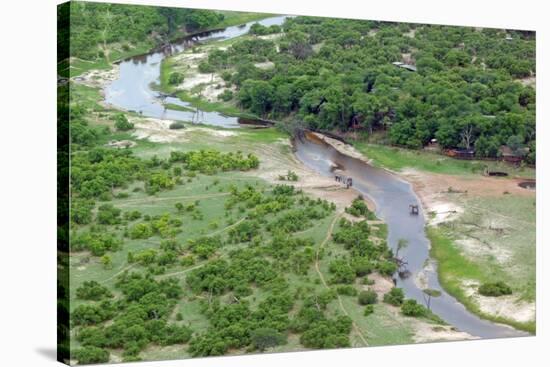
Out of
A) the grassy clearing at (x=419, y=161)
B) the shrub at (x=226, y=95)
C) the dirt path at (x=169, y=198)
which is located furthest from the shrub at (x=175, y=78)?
the grassy clearing at (x=419, y=161)

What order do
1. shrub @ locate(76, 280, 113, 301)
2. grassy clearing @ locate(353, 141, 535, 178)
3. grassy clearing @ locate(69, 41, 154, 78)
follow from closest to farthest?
shrub @ locate(76, 280, 113, 301)
grassy clearing @ locate(69, 41, 154, 78)
grassy clearing @ locate(353, 141, 535, 178)

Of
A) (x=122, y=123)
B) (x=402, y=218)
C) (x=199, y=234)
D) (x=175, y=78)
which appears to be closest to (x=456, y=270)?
(x=402, y=218)

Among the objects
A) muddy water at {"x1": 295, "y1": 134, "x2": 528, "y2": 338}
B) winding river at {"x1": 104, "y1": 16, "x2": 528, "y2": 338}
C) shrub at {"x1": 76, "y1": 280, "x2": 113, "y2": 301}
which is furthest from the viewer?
muddy water at {"x1": 295, "y1": 134, "x2": 528, "y2": 338}

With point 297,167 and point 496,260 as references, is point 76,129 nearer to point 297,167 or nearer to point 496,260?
point 297,167

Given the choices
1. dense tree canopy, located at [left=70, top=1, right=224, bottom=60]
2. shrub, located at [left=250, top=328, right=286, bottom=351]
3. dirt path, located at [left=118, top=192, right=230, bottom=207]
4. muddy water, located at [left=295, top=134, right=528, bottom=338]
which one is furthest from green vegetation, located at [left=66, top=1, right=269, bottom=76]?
shrub, located at [left=250, top=328, right=286, bottom=351]

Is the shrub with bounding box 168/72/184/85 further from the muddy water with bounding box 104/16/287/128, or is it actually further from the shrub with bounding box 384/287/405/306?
the shrub with bounding box 384/287/405/306

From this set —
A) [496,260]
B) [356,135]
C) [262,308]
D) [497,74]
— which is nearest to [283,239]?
[262,308]

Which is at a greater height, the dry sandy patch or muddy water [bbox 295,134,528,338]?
muddy water [bbox 295,134,528,338]

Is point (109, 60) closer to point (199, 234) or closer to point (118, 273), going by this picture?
point (199, 234)
